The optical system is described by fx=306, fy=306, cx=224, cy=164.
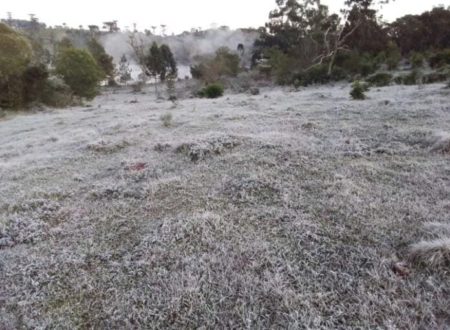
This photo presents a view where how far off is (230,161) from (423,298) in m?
3.92

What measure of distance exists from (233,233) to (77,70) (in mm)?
23702

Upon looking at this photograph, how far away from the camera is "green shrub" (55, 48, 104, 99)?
23.0 metres

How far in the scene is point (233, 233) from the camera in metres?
3.63

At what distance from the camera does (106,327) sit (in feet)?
8.40

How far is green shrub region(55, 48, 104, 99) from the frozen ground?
18392 mm

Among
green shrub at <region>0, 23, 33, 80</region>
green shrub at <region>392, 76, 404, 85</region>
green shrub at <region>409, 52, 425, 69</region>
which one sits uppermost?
green shrub at <region>0, 23, 33, 80</region>

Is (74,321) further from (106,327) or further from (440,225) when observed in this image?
(440,225)

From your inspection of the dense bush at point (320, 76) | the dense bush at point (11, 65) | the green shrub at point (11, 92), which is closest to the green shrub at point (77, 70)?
the dense bush at point (11, 65)

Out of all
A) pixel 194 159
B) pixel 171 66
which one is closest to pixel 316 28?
pixel 171 66

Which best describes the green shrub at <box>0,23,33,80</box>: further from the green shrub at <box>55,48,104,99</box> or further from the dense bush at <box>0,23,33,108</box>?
the green shrub at <box>55,48,104,99</box>

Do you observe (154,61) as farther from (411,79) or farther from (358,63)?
(411,79)

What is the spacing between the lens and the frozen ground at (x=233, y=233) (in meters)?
2.61

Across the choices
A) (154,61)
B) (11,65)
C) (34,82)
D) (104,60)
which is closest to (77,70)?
(34,82)

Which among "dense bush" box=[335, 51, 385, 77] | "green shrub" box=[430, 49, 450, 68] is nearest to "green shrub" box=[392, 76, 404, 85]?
"green shrub" box=[430, 49, 450, 68]
